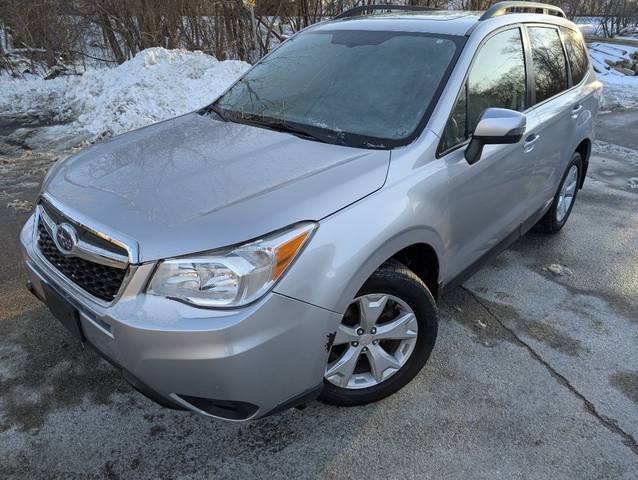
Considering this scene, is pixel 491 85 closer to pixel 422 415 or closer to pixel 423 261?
pixel 423 261

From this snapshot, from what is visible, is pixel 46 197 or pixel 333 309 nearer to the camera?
pixel 333 309

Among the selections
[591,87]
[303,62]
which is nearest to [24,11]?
[303,62]

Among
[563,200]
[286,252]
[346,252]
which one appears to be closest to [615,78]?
[563,200]

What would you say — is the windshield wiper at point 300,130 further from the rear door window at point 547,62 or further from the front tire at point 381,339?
the rear door window at point 547,62

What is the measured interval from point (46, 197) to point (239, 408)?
1369mm

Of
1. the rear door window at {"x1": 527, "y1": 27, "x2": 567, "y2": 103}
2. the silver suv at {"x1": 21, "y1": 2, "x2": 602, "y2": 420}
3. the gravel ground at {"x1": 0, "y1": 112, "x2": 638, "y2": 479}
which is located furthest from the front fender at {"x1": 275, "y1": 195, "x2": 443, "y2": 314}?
the rear door window at {"x1": 527, "y1": 27, "x2": 567, "y2": 103}

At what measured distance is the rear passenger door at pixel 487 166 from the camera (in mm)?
2676

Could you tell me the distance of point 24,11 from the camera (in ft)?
39.7

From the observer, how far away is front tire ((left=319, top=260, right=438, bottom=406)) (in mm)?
2283

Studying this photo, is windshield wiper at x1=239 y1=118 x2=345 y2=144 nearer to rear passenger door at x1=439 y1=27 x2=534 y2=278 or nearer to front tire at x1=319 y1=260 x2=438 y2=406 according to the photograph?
rear passenger door at x1=439 y1=27 x2=534 y2=278

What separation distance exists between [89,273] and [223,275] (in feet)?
2.04

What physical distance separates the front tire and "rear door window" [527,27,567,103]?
191 centimetres

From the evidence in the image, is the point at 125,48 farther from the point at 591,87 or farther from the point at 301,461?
the point at 301,461

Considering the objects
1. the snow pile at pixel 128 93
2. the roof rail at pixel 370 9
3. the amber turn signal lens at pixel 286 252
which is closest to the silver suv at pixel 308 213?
the amber turn signal lens at pixel 286 252
